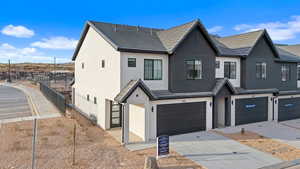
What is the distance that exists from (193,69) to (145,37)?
437 cm

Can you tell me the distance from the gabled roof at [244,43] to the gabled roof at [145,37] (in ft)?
11.9

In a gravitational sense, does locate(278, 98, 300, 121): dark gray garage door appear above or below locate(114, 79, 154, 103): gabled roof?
below

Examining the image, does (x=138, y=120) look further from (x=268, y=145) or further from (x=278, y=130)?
(x=278, y=130)

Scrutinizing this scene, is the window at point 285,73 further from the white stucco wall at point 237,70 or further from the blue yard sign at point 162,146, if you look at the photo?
the blue yard sign at point 162,146

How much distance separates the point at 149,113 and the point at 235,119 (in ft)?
27.0

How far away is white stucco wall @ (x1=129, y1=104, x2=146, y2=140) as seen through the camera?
12473 millimetres

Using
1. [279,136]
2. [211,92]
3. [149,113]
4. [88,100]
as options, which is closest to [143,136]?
[149,113]

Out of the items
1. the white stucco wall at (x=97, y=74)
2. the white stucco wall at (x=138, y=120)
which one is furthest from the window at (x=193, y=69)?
the white stucco wall at (x=97, y=74)

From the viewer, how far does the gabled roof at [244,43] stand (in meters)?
16.6

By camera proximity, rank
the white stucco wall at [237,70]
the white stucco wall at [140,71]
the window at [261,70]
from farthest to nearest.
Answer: the window at [261,70] < the white stucco wall at [237,70] < the white stucco wall at [140,71]

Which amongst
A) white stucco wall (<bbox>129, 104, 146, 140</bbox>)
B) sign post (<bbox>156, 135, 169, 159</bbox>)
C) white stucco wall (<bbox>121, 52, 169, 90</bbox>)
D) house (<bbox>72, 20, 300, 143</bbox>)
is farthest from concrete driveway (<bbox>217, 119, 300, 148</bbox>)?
sign post (<bbox>156, 135, 169, 159</bbox>)

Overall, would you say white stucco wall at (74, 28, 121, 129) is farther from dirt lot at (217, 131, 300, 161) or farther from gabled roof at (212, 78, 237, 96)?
dirt lot at (217, 131, 300, 161)

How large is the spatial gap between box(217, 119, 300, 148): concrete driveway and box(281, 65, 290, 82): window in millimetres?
4215

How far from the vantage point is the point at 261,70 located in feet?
57.5
